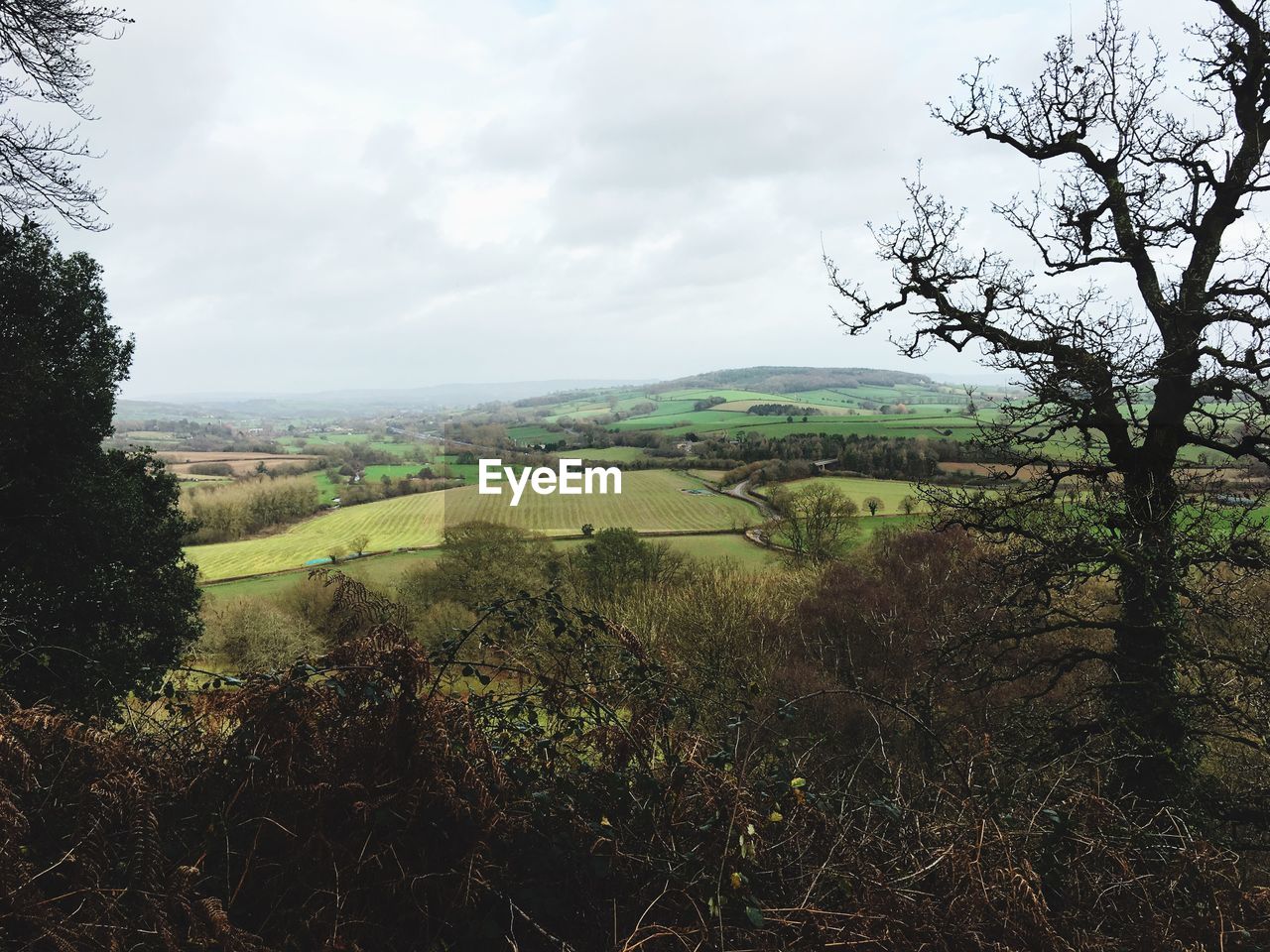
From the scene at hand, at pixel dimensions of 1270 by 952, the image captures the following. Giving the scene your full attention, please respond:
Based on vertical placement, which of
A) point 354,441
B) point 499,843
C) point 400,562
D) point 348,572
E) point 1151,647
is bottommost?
point 400,562

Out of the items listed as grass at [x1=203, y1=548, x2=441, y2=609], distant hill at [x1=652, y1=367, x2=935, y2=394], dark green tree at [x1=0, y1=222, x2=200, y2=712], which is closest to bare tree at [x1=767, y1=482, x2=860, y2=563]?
grass at [x1=203, y1=548, x2=441, y2=609]

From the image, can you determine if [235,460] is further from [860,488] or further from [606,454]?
[860,488]

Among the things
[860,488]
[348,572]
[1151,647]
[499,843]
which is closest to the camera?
[499,843]

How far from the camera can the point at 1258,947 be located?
193 centimetres

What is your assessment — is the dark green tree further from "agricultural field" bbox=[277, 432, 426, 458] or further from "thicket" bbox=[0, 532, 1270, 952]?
"agricultural field" bbox=[277, 432, 426, 458]

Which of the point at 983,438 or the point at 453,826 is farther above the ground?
the point at 983,438

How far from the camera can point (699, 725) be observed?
6.20 metres

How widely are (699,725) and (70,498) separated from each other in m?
10.2

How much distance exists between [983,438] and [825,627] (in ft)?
40.9

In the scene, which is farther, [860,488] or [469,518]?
[860,488]

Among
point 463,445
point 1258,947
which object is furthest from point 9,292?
point 463,445

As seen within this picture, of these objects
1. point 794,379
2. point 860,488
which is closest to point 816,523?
point 860,488

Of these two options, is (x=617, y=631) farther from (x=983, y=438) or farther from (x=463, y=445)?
(x=463, y=445)

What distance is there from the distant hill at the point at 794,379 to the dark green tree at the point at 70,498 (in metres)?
Answer: 88.5
